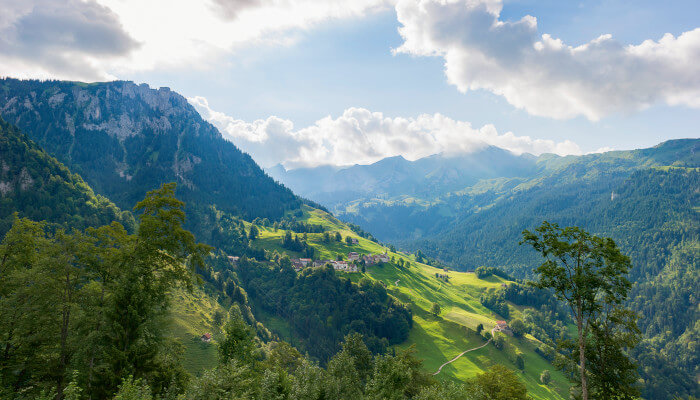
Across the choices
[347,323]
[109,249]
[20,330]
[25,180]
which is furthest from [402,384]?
[25,180]

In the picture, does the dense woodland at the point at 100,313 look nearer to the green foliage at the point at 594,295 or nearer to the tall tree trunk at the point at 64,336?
the tall tree trunk at the point at 64,336

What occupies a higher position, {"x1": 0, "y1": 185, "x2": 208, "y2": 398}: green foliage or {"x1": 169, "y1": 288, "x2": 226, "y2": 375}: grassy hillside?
{"x1": 0, "y1": 185, "x2": 208, "y2": 398}: green foliage

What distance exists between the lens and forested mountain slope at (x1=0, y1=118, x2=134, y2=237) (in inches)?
5618

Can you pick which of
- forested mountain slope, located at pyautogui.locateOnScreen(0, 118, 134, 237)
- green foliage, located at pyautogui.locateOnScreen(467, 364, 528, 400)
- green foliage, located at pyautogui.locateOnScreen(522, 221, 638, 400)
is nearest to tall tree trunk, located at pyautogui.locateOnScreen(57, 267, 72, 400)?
green foliage, located at pyautogui.locateOnScreen(522, 221, 638, 400)

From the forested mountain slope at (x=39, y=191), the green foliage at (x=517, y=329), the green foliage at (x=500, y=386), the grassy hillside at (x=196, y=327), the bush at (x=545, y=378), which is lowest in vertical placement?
the bush at (x=545, y=378)

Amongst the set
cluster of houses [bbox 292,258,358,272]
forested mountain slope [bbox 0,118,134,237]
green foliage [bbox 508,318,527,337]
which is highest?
forested mountain slope [bbox 0,118,134,237]

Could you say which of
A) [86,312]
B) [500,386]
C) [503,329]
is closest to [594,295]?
[500,386]

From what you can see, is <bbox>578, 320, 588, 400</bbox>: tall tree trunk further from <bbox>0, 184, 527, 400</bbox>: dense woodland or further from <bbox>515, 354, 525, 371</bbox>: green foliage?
<bbox>515, 354, 525, 371</bbox>: green foliage

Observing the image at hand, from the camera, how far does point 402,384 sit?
37469 mm

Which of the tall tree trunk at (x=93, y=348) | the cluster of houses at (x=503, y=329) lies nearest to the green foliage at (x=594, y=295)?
the tall tree trunk at (x=93, y=348)

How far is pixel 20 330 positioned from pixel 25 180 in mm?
185434

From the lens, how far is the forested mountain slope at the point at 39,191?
143 meters

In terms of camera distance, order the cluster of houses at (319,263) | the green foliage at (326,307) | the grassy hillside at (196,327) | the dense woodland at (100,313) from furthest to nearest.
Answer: the cluster of houses at (319,263)
the green foliage at (326,307)
the grassy hillside at (196,327)
the dense woodland at (100,313)

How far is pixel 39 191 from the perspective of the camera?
494 feet
